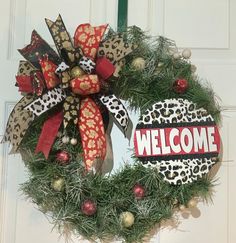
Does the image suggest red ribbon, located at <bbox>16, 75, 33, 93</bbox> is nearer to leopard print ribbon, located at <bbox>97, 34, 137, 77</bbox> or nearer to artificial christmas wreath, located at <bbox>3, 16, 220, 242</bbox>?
artificial christmas wreath, located at <bbox>3, 16, 220, 242</bbox>

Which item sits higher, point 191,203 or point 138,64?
point 138,64

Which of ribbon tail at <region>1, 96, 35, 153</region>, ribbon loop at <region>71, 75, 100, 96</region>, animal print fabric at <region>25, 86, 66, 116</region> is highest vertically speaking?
ribbon loop at <region>71, 75, 100, 96</region>

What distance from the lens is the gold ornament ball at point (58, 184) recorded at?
926 millimetres

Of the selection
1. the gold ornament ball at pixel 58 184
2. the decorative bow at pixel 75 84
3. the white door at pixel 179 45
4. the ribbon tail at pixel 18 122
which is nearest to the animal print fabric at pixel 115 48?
the decorative bow at pixel 75 84

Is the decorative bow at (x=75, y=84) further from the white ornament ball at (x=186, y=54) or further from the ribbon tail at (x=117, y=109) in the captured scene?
the white ornament ball at (x=186, y=54)

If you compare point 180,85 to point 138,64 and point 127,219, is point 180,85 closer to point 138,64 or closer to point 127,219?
point 138,64

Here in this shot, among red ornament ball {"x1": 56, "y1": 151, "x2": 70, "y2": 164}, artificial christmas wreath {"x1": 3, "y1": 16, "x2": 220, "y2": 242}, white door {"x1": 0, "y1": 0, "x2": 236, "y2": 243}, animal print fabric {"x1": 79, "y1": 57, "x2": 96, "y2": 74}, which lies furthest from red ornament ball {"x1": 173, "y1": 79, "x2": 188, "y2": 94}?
red ornament ball {"x1": 56, "y1": 151, "x2": 70, "y2": 164}

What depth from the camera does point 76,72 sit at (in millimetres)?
942

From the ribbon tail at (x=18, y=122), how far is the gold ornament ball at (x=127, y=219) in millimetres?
321

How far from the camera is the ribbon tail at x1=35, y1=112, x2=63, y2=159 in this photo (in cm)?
93

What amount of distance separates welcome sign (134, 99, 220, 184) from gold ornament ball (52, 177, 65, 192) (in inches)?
7.9

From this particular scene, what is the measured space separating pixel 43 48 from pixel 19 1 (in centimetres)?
21

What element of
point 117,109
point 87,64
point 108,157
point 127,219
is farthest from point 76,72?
point 127,219

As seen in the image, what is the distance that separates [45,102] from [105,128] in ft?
0.58
